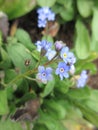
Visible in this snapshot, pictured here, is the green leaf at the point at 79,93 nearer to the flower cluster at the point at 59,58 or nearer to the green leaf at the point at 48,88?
the green leaf at the point at 48,88

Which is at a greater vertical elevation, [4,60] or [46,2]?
[46,2]

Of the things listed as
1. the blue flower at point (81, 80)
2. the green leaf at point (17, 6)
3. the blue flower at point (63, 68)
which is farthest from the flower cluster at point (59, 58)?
the green leaf at point (17, 6)

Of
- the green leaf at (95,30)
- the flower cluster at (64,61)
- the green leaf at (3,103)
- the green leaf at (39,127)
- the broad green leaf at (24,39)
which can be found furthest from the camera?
the green leaf at (95,30)

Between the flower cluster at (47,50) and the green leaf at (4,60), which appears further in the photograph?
the green leaf at (4,60)

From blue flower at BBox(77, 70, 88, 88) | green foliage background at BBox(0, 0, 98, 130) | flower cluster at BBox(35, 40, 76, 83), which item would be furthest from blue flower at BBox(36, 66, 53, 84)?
blue flower at BBox(77, 70, 88, 88)

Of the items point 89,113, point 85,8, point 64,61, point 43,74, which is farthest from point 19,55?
point 85,8

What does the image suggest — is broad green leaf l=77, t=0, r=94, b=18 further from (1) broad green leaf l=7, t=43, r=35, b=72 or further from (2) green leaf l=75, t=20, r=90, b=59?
(1) broad green leaf l=7, t=43, r=35, b=72

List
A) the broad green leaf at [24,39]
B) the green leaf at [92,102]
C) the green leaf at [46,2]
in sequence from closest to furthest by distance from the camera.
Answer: the broad green leaf at [24,39] < the green leaf at [92,102] < the green leaf at [46,2]

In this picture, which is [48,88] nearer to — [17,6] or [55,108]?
[55,108]
